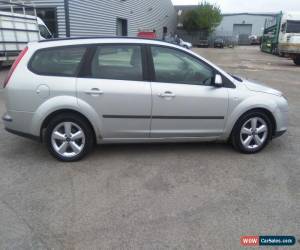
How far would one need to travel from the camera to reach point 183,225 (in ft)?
10.7

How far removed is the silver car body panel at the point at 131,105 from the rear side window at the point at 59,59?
0.28 feet

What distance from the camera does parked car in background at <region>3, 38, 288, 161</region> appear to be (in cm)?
455

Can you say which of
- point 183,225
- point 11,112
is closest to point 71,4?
point 11,112

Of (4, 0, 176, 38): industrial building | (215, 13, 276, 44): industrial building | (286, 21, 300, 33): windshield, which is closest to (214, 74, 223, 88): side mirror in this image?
(4, 0, 176, 38): industrial building

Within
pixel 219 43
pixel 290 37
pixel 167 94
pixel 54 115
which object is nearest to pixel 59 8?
pixel 290 37

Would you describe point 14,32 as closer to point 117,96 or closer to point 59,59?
point 59,59

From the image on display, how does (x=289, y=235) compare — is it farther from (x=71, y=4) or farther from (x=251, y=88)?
(x=71, y=4)

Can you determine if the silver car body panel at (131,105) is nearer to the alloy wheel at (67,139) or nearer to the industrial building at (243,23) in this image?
the alloy wheel at (67,139)

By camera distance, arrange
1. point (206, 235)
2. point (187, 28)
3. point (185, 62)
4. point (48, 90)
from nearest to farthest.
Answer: point (206, 235) < point (48, 90) < point (185, 62) < point (187, 28)

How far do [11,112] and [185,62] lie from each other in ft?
8.21

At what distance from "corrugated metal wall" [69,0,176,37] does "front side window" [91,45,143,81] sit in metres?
15.1

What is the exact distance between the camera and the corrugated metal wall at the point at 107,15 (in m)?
19.3

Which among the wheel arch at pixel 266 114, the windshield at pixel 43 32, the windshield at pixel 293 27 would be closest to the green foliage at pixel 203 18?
the windshield at pixel 293 27

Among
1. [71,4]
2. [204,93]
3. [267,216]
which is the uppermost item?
[71,4]
